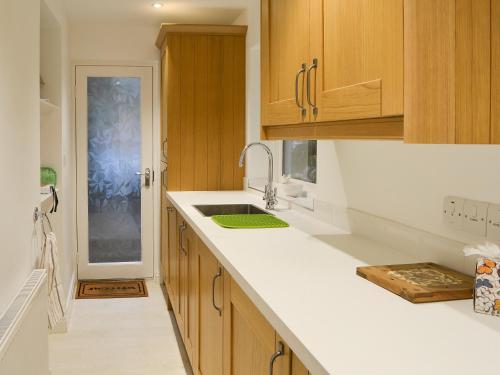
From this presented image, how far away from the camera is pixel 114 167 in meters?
5.43

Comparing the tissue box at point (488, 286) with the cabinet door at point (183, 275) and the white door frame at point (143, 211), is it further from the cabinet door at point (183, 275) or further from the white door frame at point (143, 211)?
the white door frame at point (143, 211)

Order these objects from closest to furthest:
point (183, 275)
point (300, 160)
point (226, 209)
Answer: point (183, 275) < point (226, 209) < point (300, 160)

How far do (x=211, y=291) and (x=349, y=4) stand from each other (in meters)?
1.29

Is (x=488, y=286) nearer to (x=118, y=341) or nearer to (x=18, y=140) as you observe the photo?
(x=18, y=140)

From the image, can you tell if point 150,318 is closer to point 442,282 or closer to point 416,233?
point 416,233

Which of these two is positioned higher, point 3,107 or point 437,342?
point 3,107

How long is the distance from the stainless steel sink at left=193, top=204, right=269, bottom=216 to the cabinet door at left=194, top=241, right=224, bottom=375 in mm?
746

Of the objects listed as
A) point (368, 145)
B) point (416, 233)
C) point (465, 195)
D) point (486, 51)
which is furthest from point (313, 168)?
point (486, 51)

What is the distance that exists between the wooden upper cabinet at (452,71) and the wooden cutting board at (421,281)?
391mm

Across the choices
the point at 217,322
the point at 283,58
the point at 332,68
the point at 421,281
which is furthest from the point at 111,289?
the point at 421,281

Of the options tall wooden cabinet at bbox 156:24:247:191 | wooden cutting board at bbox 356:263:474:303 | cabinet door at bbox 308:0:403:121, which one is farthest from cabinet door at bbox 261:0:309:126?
tall wooden cabinet at bbox 156:24:247:191

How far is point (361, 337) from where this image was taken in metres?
1.22

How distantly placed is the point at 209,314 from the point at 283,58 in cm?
110

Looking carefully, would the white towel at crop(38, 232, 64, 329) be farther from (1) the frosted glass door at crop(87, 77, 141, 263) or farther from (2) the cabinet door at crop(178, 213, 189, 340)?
(1) the frosted glass door at crop(87, 77, 141, 263)
